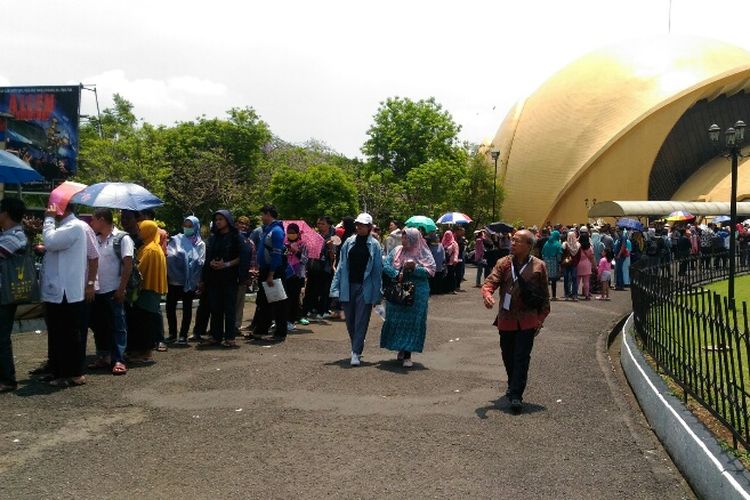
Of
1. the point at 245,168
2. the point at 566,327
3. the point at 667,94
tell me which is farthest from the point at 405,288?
the point at 245,168

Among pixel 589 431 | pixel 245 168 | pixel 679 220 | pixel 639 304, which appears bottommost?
pixel 589 431

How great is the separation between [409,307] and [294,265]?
113 inches

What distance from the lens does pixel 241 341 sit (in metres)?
9.86

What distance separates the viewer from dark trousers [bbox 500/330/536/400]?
6395mm

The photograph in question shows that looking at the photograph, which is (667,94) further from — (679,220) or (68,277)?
(68,277)

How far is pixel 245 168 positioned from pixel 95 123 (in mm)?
16654

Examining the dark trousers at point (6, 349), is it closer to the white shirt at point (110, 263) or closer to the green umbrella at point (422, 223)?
the white shirt at point (110, 263)

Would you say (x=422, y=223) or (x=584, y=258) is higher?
(x=422, y=223)

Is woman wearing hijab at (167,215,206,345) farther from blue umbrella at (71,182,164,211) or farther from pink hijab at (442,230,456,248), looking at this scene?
pink hijab at (442,230,456,248)

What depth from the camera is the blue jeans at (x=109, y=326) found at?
25.2 feet

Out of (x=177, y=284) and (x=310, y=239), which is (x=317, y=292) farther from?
(x=177, y=284)

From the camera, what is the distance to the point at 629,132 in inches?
1768

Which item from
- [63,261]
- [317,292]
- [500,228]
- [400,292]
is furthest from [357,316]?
[500,228]

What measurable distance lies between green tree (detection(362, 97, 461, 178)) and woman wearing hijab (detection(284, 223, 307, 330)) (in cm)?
4181
